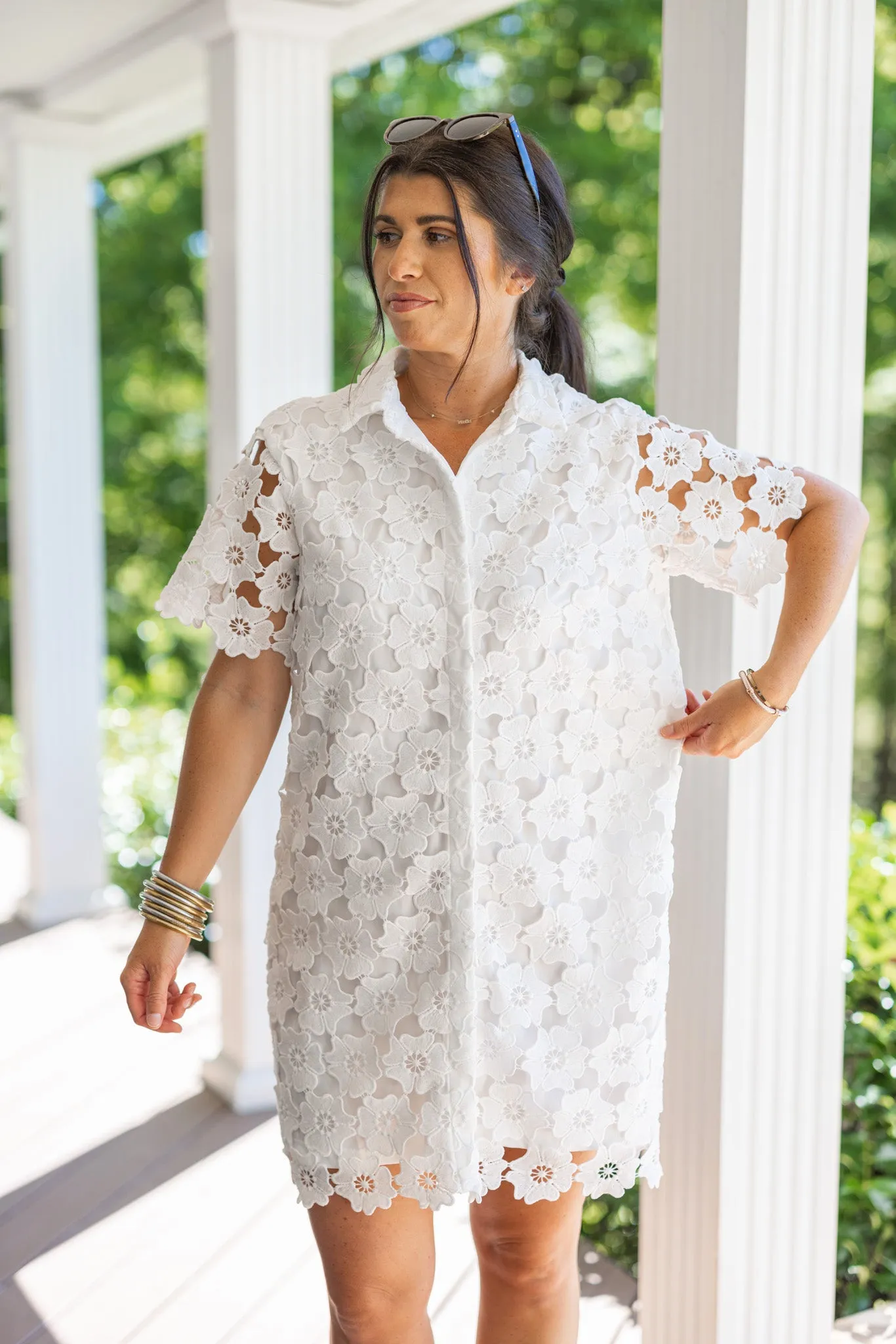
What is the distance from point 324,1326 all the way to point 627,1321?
63 cm

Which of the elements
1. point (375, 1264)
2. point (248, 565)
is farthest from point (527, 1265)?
point (248, 565)

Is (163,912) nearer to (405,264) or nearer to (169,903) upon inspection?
(169,903)

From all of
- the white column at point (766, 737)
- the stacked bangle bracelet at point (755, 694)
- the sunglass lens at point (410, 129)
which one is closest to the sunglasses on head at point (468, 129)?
the sunglass lens at point (410, 129)

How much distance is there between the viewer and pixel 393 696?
5.82 feet

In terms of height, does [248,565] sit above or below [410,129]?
below

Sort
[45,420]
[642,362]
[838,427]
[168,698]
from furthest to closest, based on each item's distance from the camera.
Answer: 1. [642,362]
2. [168,698]
3. [45,420]
4. [838,427]

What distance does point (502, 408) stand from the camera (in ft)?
6.14

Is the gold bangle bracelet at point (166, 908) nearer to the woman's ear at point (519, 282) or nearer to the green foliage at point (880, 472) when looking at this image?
the woman's ear at point (519, 282)

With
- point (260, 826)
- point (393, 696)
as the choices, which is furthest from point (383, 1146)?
point (260, 826)

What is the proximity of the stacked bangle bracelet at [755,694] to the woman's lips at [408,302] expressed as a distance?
2.14 ft

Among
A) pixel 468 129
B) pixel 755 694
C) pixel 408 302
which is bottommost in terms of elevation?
pixel 755 694

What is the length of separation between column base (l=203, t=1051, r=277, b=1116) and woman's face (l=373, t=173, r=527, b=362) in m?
2.68

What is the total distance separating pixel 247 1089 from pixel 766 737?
2272 mm

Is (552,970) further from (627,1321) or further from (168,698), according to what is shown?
(168,698)
